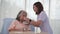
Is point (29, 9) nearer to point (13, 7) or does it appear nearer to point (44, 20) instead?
point (13, 7)

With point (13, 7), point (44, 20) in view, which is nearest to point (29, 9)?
point (13, 7)

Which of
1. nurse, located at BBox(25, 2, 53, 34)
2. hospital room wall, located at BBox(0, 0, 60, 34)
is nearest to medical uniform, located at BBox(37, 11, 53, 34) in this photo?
nurse, located at BBox(25, 2, 53, 34)

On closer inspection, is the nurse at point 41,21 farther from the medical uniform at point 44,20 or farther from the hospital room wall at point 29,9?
the hospital room wall at point 29,9

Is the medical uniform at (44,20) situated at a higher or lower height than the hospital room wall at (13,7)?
lower

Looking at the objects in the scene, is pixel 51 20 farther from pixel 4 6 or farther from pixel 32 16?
pixel 4 6

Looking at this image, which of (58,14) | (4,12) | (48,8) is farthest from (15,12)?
(58,14)

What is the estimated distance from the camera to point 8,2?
10.4ft

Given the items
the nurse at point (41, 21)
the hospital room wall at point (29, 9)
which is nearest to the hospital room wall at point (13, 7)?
the hospital room wall at point (29, 9)

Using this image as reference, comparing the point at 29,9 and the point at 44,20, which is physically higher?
the point at 29,9

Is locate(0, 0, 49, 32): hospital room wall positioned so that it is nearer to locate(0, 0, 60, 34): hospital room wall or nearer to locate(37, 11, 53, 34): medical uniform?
locate(0, 0, 60, 34): hospital room wall

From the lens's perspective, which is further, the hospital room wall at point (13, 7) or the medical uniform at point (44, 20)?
the hospital room wall at point (13, 7)

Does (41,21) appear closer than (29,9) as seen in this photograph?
Yes

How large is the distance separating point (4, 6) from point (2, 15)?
0.20 meters

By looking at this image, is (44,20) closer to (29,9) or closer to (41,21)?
(41,21)
